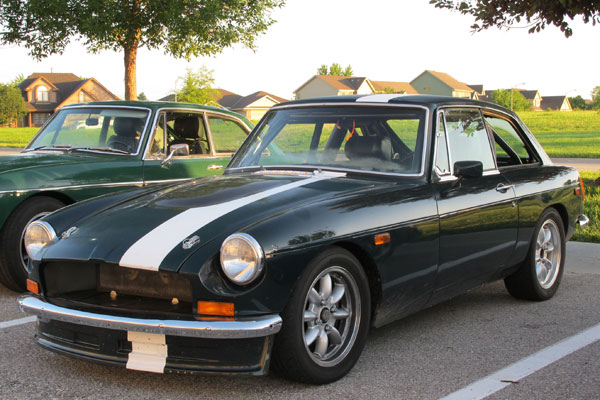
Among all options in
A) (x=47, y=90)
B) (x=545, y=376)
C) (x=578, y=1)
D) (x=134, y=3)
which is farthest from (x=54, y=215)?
(x=47, y=90)

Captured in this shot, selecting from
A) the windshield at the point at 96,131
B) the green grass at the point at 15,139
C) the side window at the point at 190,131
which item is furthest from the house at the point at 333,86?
the windshield at the point at 96,131

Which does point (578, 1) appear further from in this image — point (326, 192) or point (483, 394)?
point (483, 394)

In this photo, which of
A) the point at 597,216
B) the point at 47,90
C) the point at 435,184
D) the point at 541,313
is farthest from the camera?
the point at 47,90

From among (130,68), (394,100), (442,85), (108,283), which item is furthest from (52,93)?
(108,283)

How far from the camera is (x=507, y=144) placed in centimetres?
589

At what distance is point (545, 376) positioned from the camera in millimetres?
3898

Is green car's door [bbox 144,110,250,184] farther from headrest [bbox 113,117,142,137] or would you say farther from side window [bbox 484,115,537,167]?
side window [bbox 484,115,537,167]

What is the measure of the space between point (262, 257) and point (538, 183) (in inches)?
122

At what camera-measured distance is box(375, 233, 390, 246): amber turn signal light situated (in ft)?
13.0

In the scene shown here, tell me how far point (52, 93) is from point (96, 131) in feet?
276

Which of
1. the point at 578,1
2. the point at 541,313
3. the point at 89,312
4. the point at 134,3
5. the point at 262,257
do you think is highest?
the point at 134,3

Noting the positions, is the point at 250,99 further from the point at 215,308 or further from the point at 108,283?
the point at 215,308

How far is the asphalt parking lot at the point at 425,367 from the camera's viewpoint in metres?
3.61

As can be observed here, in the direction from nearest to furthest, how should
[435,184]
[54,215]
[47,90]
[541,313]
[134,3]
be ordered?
[54,215], [435,184], [541,313], [134,3], [47,90]
